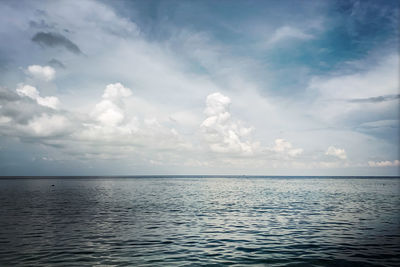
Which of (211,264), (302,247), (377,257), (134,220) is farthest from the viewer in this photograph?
(134,220)

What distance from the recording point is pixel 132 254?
66.6ft

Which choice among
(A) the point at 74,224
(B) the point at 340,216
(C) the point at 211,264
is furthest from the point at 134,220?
(B) the point at 340,216

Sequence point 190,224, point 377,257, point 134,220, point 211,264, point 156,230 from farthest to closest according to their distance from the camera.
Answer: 1. point 134,220
2. point 190,224
3. point 156,230
4. point 377,257
5. point 211,264

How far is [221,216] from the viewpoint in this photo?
1548 inches

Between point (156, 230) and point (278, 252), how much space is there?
13.3 meters

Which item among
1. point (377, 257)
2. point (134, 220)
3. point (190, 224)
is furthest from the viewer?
point (134, 220)

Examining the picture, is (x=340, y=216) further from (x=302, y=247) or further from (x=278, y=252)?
(x=278, y=252)

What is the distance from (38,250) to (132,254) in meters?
7.56

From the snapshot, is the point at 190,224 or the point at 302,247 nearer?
the point at 302,247

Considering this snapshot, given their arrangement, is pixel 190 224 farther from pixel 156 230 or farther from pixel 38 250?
pixel 38 250

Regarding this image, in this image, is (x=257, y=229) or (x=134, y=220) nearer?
(x=257, y=229)

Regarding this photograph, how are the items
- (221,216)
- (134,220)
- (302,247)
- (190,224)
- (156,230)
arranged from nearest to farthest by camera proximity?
(302,247)
(156,230)
(190,224)
(134,220)
(221,216)

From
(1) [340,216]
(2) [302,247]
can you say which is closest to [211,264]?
(2) [302,247]

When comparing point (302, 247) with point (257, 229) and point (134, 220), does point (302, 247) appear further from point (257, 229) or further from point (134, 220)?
point (134, 220)
